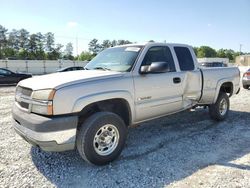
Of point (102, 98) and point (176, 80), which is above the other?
point (176, 80)

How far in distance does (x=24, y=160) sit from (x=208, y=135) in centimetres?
370

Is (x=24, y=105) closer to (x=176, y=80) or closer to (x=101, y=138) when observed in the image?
(x=101, y=138)

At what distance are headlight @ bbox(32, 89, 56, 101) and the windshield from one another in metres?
Result: 1.42

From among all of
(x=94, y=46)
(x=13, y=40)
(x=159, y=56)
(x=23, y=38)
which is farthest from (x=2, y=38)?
(x=159, y=56)

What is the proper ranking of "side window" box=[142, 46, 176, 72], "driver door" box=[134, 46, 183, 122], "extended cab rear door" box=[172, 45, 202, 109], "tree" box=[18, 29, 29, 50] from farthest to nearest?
"tree" box=[18, 29, 29, 50]
"extended cab rear door" box=[172, 45, 202, 109]
"side window" box=[142, 46, 176, 72]
"driver door" box=[134, 46, 183, 122]

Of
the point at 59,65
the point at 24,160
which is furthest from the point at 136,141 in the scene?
the point at 59,65

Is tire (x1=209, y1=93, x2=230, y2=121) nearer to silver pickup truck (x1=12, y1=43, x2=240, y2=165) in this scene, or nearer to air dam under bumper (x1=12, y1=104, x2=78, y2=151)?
silver pickup truck (x1=12, y1=43, x2=240, y2=165)

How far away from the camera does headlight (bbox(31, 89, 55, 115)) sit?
372 cm

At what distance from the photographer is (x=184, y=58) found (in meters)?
5.92

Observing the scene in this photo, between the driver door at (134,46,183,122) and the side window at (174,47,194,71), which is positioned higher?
the side window at (174,47,194,71)

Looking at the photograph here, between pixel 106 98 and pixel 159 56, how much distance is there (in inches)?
67.1

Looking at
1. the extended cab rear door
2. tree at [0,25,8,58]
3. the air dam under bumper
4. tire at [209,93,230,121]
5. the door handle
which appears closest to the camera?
the air dam under bumper

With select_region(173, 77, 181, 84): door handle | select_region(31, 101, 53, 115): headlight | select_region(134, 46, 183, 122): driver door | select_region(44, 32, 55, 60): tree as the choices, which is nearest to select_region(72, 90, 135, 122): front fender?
select_region(134, 46, 183, 122): driver door

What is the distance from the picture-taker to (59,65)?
154ft
